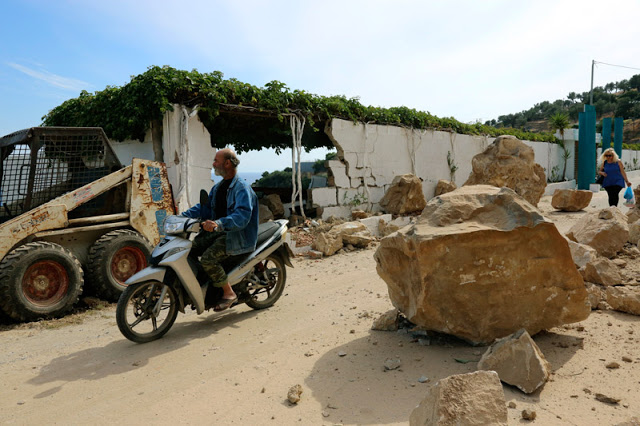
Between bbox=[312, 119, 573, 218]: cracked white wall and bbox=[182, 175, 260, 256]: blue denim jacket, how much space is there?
18.8ft

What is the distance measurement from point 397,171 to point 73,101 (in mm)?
7897

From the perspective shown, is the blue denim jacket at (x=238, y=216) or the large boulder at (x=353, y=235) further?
the large boulder at (x=353, y=235)

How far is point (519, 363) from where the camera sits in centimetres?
253

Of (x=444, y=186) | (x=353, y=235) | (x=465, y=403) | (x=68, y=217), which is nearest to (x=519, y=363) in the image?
(x=465, y=403)

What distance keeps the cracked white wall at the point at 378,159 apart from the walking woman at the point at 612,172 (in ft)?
16.0

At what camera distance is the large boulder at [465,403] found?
1884 millimetres

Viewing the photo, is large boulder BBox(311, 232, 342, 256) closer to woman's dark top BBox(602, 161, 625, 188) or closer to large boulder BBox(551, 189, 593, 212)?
woman's dark top BBox(602, 161, 625, 188)

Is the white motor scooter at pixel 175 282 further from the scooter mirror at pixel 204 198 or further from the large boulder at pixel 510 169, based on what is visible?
the large boulder at pixel 510 169

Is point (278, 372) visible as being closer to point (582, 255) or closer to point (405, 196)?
point (582, 255)

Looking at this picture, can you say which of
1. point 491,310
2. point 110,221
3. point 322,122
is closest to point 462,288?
point 491,310

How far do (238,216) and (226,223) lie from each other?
143 mm

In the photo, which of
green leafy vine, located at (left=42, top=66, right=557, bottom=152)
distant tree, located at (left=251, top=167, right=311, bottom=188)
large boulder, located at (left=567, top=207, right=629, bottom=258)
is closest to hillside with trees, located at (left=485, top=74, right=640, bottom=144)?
distant tree, located at (left=251, top=167, right=311, bottom=188)

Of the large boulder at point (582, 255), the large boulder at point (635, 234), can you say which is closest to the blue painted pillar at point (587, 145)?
the large boulder at point (635, 234)

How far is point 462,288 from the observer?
3008 millimetres
